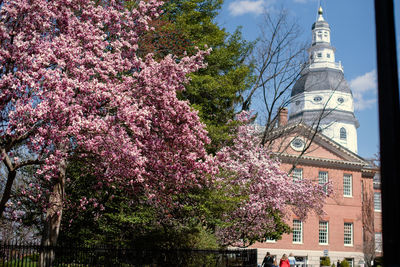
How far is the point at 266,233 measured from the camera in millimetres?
24266

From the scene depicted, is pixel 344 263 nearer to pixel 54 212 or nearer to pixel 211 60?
pixel 211 60

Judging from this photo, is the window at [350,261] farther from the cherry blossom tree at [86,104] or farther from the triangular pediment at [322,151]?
the cherry blossom tree at [86,104]

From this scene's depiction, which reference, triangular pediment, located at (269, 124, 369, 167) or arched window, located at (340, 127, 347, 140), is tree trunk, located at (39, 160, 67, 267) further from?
→ arched window, located at (340, 127, 347, 140)

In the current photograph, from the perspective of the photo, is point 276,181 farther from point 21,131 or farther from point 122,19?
point 21,131

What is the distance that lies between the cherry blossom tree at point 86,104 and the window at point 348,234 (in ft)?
121

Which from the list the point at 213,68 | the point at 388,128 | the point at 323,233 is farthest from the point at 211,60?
the point at 323,233

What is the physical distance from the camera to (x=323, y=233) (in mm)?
46188

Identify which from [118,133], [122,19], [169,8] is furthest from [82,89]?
[169,8]

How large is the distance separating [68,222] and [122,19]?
28.2 feet

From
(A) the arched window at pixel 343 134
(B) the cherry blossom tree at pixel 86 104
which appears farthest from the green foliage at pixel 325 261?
(A) the arched window at pixel 343 134

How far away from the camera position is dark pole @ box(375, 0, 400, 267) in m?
3.29

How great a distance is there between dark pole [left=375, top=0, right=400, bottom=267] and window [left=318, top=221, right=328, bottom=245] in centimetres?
4475

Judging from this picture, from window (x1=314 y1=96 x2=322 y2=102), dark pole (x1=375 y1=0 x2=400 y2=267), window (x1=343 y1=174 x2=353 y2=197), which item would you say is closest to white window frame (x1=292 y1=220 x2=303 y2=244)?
window (x1=343 y1=174 x2=353 y2=197)

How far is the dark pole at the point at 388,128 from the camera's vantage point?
329 cm
